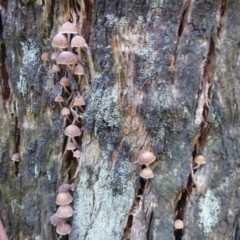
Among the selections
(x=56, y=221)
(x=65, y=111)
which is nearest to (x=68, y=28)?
(x=65, y=111)

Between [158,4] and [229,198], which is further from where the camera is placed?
[229,198]

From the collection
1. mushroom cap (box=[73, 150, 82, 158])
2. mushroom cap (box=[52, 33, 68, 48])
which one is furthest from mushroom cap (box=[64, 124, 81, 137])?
mushroom cap (box=[52, 33, 68, 48])

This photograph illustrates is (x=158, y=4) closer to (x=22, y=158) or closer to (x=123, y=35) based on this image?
(x=123, y=35)

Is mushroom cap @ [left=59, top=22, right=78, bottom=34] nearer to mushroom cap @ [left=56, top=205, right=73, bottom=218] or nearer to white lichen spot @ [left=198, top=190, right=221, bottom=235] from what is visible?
mushroom cap @ [left=56, top=205, right=73, bottom=218]

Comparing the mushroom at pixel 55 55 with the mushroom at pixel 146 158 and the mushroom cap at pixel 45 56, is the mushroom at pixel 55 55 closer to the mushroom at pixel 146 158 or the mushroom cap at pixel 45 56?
the mushroom cap at pixel 45 56

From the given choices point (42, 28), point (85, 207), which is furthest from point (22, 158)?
point (42, 28)
